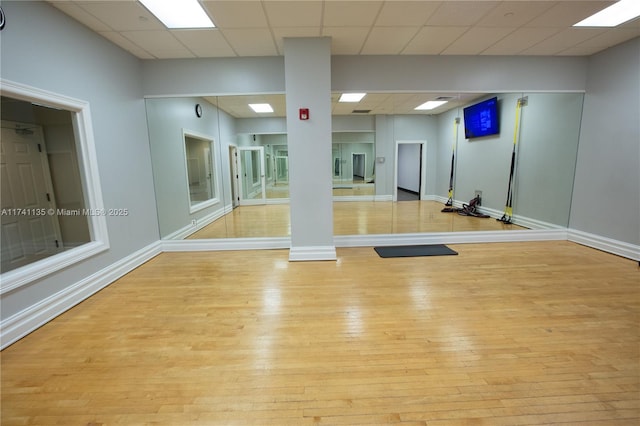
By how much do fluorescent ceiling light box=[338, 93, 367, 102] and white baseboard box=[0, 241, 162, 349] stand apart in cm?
Answer: 405

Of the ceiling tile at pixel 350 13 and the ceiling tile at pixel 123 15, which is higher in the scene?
the ceiling tile at pixel 350 13

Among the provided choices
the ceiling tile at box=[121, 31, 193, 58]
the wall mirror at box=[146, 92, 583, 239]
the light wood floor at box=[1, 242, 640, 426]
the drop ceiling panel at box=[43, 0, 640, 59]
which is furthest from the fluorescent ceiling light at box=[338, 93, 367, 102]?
the light wood floor at box=[1, 242, 640, 426]

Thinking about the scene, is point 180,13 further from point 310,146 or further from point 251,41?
point 310,146

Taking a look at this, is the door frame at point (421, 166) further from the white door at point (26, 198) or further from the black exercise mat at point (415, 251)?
the white door at point (26, 198)

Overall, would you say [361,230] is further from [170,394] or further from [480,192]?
[170,394]

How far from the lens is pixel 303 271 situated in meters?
3.55

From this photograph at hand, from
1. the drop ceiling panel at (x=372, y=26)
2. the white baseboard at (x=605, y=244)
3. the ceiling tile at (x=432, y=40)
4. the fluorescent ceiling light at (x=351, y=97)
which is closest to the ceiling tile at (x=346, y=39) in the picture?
the drop ceiling panel at (x=372, y=26)

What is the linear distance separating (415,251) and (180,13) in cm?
438

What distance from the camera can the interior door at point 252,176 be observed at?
5406 millimetres

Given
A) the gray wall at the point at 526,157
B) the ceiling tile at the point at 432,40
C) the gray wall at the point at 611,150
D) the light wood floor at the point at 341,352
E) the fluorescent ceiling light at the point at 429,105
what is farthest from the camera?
the fluorescent ceiling light at the point at 429,105

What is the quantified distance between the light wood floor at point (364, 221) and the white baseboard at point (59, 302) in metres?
1.35

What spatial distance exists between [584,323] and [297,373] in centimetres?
255

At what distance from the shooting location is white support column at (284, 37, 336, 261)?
3.55m

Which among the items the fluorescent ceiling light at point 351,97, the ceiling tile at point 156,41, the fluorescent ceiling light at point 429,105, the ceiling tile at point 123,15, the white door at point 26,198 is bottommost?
the white door at point 26,198
